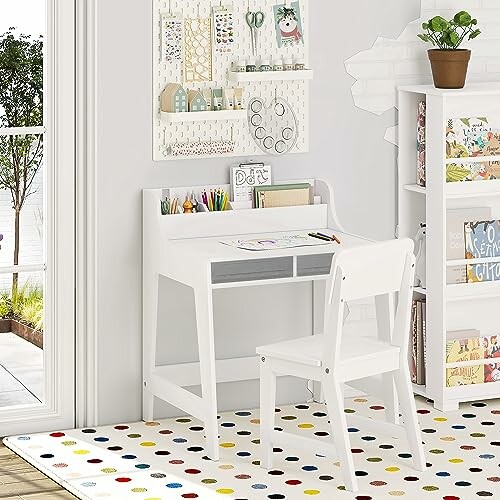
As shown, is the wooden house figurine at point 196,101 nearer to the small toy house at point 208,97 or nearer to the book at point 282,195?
the small toy house at point 208,97

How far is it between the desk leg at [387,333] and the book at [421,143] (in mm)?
604

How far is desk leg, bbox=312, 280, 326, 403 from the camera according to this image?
4870mm

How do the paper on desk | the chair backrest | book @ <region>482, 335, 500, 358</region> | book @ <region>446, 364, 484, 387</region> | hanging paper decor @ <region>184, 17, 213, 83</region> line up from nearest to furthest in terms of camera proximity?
the chair backrest → the paper on desk → hanging paper decor @ <region>184, 17, 213, 83</region> → book @ <region>446, 364, 484, 387</region> → book @ <region>482, 335, 500, 358</region>

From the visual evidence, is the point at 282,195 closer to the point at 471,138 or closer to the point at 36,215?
the point at 471,138

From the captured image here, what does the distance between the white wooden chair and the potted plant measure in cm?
97

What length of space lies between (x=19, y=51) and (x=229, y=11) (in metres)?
0.76

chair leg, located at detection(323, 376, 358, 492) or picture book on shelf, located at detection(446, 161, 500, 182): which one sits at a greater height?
picture book on shelf, located at detection(446, 161, 500, 182)

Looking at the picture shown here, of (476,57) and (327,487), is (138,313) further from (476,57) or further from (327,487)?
(476,57)

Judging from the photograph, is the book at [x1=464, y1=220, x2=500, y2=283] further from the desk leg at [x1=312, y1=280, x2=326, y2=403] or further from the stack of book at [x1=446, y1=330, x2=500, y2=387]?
the desk leg at [x1=312, y1=280, x2=326, y2=403]

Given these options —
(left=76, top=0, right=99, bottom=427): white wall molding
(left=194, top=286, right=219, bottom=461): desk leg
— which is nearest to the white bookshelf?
(left=194, top=286, right=219, bottom=461): desk leg

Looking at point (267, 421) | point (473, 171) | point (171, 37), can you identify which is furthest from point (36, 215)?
point (473, 171)

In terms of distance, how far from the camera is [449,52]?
477 centimetres

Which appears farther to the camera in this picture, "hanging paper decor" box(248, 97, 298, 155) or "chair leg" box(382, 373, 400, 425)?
"hanging paper decor" box(248, 97, 298, 155)

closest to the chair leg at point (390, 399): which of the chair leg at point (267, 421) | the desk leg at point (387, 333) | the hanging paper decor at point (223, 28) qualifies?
the desk leg at point (387, 333)
